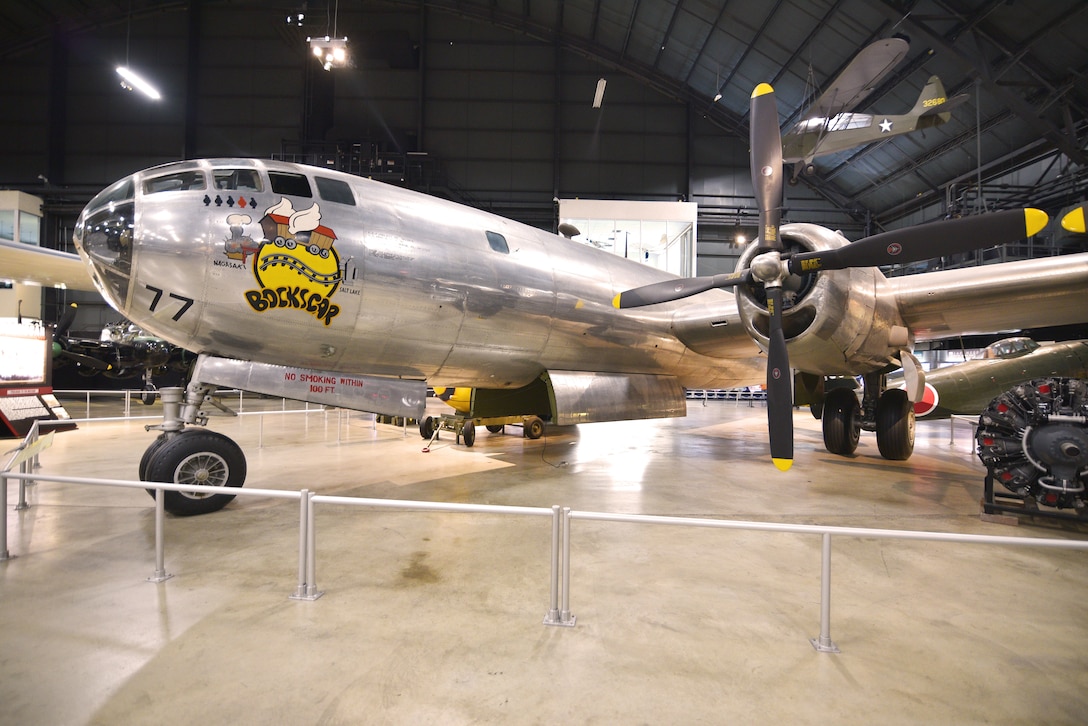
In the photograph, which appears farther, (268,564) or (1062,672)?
(268,564)

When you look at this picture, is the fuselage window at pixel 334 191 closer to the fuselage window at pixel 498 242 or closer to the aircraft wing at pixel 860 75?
the fuselage window at pixel 498 242

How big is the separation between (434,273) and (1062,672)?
596cm

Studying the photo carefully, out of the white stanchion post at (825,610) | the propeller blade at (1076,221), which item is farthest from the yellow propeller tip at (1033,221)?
the white stanchion post at (825,610)

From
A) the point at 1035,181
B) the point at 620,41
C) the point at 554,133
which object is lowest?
the point at 1035,181

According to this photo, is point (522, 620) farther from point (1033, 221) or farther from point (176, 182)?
point (1033, 221)

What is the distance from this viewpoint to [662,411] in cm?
898

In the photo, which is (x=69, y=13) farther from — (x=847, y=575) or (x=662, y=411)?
(x=847, y=575)

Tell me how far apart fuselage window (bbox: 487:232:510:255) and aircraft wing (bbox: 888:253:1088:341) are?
5.72 m

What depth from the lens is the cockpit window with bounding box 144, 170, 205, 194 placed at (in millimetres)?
4844

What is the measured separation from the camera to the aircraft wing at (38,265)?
9711mm

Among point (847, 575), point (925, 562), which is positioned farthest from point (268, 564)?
point (925, 562)

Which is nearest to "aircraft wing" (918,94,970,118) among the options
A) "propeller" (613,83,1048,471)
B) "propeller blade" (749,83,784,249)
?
"propeller blade" (749,83,784,249)

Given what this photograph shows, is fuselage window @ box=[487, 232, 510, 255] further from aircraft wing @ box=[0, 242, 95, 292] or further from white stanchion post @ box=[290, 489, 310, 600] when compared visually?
aircraft wing @ box=[0, 242, 95, 292]

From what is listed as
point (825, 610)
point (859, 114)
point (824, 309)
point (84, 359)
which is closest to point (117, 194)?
point (825, 610)
